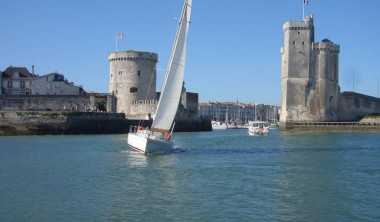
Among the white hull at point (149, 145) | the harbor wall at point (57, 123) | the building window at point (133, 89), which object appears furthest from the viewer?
the building window at point (133, 89)

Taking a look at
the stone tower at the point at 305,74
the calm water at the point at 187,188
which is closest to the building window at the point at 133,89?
the stone tower at the point at 305,74

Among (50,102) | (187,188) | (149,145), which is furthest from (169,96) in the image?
(50,102)

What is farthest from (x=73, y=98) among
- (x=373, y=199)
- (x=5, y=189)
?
(x=373, y=199)

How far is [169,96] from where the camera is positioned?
79.4 feet

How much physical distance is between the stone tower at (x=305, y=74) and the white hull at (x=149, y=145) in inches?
1408

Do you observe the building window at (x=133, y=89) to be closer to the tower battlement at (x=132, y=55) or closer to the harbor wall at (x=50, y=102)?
the harbor wall at (x=50, y=102)

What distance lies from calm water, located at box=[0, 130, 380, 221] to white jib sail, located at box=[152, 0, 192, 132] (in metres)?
1.90

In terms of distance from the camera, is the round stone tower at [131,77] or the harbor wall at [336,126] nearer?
the harbor wall at [336,126]

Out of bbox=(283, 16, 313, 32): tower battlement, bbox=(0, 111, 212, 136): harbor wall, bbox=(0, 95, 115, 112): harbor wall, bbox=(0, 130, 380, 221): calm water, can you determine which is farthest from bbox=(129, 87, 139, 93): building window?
bbox=(0, 130, 380, 221): calm water

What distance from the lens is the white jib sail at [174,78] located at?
23859 millimetres

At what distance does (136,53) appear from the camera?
58.4 m

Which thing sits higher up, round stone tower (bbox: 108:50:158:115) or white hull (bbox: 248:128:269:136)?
round stone tower (bbox: 108:50:158:115)

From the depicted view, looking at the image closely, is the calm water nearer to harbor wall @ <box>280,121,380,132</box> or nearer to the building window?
harbor wall @ <box>280,121,380,132</box>

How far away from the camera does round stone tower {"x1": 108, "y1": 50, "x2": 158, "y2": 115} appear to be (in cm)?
5866
